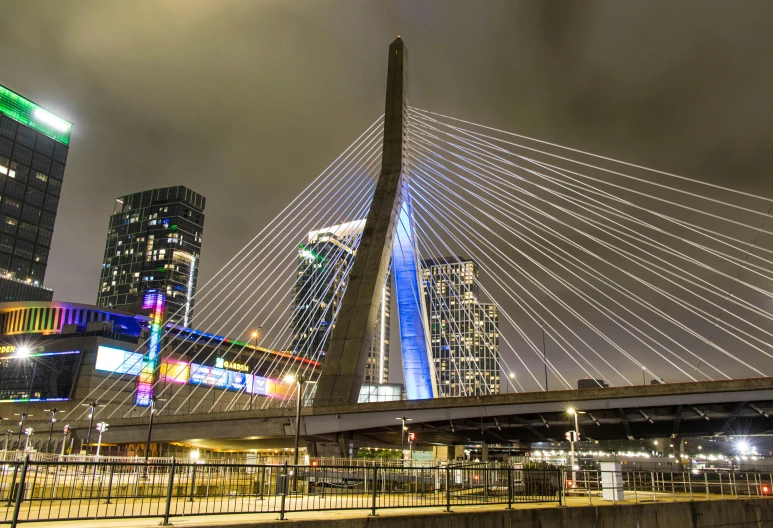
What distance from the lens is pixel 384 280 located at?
1512 inches

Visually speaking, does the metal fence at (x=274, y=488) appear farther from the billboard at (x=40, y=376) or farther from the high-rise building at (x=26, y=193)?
the high-rise building at (x=26, y=193)

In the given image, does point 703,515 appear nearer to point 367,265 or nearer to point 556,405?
point 556,405

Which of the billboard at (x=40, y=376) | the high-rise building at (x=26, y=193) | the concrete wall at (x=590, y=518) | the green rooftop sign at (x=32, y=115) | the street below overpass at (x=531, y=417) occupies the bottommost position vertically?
the concrete wall at (x=590, y=518)

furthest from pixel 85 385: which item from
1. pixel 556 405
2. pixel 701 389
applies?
pixel 701 389

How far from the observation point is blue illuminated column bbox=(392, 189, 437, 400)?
43312 mm

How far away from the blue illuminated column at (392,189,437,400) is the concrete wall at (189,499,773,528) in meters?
23.9

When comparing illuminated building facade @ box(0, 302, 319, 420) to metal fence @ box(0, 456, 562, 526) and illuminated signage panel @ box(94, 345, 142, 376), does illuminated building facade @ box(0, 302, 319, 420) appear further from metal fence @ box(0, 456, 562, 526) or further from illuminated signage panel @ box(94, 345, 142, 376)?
metal fence @ box(0, 456, 562, 526)

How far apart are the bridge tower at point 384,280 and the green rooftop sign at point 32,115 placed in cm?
18210

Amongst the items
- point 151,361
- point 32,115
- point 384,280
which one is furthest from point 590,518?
point 32,115

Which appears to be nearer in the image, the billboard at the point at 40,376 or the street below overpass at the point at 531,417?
the street below overpass at the point at 531,417

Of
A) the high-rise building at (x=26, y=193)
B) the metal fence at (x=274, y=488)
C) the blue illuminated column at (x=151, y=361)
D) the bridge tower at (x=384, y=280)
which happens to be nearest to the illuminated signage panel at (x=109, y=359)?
the blue illuminated column at (x=151, y=361)

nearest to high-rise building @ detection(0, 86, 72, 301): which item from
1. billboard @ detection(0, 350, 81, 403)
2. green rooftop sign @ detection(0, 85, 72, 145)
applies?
green rooftop sign @ detection(0, 85, 72, 145)

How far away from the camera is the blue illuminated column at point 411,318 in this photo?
4331cm

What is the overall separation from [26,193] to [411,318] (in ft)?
566
